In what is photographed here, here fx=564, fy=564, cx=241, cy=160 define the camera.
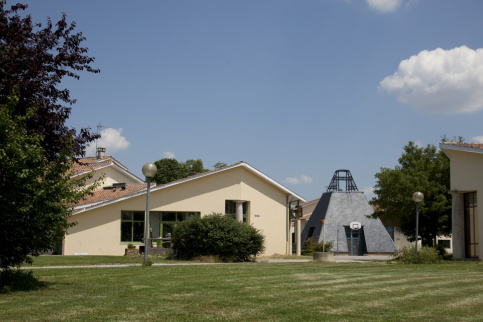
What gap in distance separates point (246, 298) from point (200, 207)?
993 inches

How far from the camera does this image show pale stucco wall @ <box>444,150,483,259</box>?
91.3 ft

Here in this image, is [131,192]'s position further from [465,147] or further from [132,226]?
[465,147]

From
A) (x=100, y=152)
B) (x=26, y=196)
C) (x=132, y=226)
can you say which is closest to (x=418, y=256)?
(x=26, y=196)

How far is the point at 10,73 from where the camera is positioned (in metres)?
13.0

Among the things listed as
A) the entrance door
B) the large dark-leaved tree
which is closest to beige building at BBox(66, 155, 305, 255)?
the entrance door

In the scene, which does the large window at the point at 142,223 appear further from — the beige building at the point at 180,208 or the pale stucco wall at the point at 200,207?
the pale stucco wall at the point at 200,207

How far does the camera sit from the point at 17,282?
37.3ft

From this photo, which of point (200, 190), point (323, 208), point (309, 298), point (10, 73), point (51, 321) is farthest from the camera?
point (323, 208)

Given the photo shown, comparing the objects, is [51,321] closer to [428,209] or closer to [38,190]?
[38,190]

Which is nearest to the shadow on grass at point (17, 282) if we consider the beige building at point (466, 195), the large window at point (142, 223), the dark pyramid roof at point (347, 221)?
→ the large window at point (142, 223)

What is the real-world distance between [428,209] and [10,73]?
95.2ft

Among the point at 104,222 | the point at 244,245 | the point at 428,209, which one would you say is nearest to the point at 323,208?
the point at 428,209

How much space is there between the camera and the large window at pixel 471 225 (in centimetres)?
2902

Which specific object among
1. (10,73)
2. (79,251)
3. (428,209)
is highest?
(10,73)
